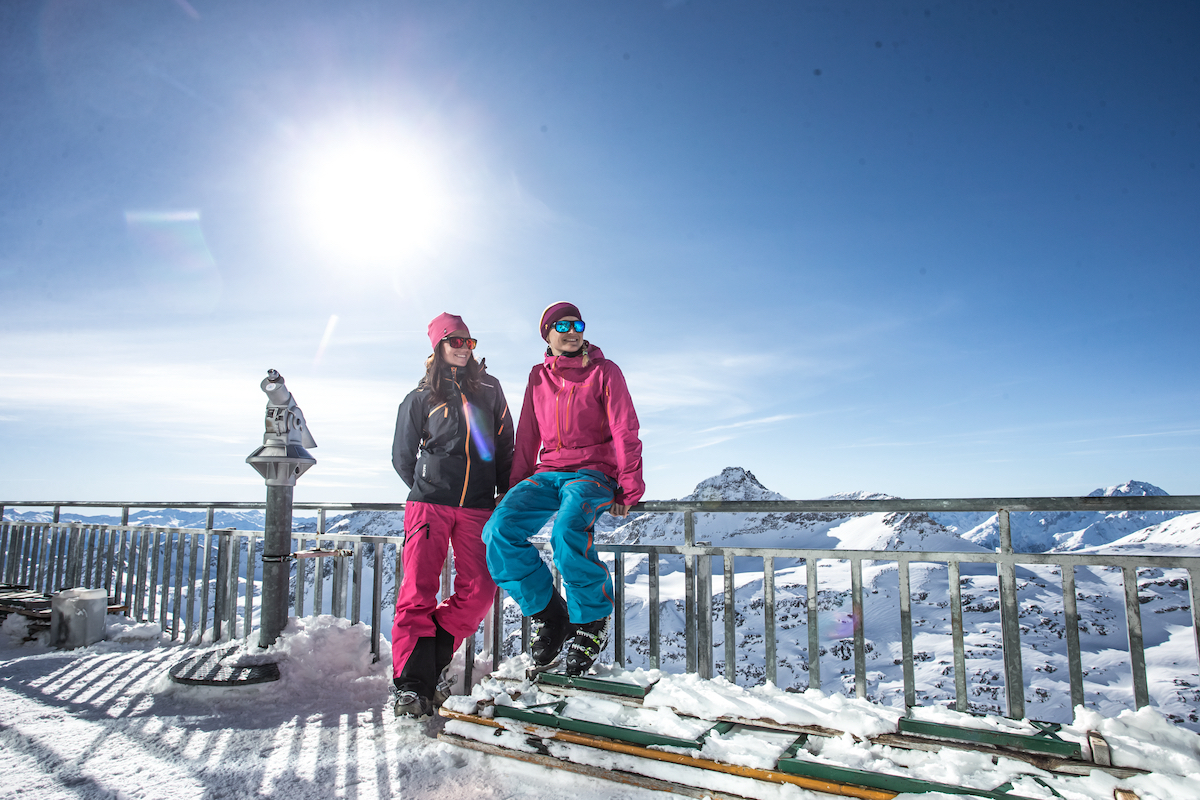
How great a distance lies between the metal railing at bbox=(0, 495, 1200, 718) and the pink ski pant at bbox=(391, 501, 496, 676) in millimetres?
212

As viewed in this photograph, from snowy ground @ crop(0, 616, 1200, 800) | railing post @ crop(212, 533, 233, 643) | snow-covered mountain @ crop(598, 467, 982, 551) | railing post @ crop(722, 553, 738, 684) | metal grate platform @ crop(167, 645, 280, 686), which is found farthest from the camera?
snow-covered mountain @ crop(598, 467, 982, 551)

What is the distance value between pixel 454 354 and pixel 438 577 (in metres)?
1.18

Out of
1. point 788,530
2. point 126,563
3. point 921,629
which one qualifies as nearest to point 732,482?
point 788,530

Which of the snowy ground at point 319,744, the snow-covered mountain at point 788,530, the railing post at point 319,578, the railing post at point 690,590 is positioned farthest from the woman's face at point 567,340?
the snow-covered mountain at point 788,530

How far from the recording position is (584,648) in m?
2.90

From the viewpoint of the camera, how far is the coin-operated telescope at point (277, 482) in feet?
13.1

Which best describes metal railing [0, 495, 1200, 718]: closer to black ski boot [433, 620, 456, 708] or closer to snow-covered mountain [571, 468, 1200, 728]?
black ski boot [433, 620, 456, 708]

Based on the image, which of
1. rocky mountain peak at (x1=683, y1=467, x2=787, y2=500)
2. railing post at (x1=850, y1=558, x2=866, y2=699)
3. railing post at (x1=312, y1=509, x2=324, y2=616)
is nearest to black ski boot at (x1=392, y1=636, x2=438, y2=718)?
railing post at (x1=312, y1=509, x2=324, y2=616)

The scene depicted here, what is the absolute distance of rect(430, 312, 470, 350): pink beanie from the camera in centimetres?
340

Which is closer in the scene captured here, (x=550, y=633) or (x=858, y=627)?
(x=858, y=627)

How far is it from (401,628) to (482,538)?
1.86 feet

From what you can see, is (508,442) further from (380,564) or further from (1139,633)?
(1139,633)

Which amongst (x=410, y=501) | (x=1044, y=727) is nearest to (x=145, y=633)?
(x=410, y=501)

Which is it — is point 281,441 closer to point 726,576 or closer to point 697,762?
point 726,576
